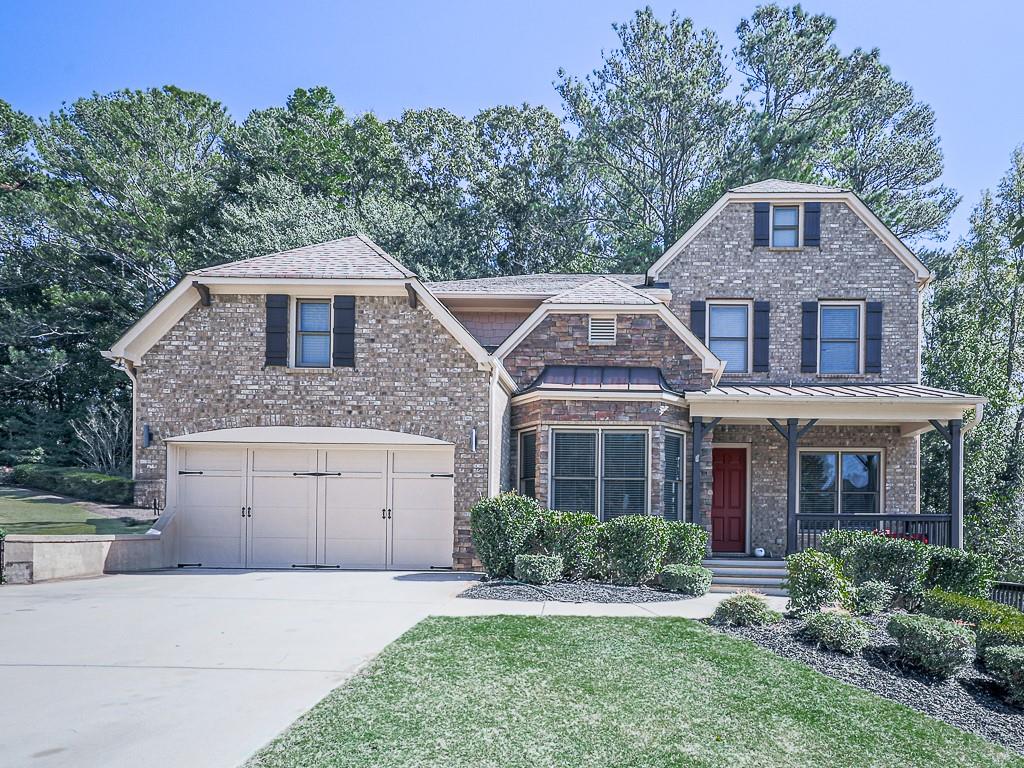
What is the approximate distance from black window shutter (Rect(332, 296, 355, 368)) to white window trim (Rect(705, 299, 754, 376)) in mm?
7919

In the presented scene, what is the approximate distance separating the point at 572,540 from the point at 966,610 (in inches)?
208

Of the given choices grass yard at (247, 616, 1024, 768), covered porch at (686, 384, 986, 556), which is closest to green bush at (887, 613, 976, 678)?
grass yard at (247, 616, 1024, 768)

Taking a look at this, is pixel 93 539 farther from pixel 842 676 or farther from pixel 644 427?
pixel 842 676

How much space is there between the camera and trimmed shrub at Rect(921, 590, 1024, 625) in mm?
7980

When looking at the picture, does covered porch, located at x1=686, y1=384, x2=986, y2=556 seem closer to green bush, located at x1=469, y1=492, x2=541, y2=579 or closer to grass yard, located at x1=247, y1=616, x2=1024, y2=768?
green bush, located at x1=469, y1=492, x2=541, y2=579

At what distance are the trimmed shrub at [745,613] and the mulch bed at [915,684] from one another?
225 millimetres

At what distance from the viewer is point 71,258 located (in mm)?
28141

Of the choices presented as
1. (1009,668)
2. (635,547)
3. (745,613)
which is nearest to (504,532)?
(635,547)

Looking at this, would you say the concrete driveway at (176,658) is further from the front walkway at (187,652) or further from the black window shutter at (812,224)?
the black window shutter at (812,224)

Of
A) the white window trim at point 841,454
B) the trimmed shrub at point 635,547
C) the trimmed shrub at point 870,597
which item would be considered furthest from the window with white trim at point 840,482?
the trimmed shrub at point 870,597

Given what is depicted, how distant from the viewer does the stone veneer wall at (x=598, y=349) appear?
53.0ft

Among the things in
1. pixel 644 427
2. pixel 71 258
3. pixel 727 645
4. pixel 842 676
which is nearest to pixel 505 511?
pixel 644 427

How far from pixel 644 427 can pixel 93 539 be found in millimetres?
9101

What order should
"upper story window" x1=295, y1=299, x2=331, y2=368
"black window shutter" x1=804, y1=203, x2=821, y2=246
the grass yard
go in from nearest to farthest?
the grass yard
"upper story window" x1=295, y1=299, x2=331, y2=368
"black window shutter" x1=804, y1=203, x2=821, y2=246
